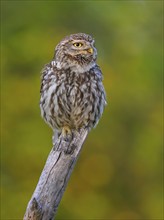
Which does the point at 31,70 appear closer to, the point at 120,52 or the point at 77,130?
the point at 120,52

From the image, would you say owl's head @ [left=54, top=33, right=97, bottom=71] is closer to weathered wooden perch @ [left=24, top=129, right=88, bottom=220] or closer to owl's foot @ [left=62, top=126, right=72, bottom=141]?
owl's foot @ [left=62, top=126, right=72, bottom=141]

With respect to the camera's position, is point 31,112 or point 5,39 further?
point 5,39

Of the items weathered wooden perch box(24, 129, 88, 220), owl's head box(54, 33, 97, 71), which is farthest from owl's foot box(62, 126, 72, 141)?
owl's head box(54, 33, 97, 71)

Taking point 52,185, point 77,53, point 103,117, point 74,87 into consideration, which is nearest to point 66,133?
point 74,87

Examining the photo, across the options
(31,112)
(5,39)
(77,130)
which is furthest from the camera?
(5,39)

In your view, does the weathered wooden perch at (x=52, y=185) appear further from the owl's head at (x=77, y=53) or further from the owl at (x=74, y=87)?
the owl's head at (x=77, y=53)

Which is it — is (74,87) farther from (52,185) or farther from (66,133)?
(52,185)

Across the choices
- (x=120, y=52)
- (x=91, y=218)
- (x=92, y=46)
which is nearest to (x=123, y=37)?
(x=120, y=52)

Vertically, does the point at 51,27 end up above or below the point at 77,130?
above

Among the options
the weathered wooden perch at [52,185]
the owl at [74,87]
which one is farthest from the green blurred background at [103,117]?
the weathered wooden perch at [52,185]
